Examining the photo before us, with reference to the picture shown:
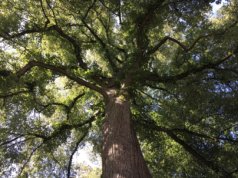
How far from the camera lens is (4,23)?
8609mm

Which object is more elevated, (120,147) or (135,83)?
(135,83)

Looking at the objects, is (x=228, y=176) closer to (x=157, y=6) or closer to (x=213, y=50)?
(x=213, y=50)

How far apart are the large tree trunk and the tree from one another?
15 centimetres

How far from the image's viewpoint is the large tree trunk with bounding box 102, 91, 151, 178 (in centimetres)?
436

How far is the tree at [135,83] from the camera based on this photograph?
7730 millimetres

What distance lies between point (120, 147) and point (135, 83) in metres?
2.94

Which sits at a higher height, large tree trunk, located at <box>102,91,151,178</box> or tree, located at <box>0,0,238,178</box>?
tree, located at <box>0,0,238,178</box>

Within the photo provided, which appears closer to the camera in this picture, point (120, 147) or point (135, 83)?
point (120, 147)

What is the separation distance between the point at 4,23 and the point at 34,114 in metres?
3.26

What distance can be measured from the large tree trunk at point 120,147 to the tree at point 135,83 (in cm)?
15

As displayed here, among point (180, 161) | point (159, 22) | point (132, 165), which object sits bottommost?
point (132, 165)

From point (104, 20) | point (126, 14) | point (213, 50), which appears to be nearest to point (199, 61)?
point (213, 50)

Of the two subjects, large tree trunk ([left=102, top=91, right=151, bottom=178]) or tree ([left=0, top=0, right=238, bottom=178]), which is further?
tree ([left=0, top=0, right=238, bottom=178])

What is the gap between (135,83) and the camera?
7.62m
